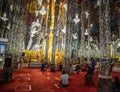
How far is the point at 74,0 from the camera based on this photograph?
12.7 metres

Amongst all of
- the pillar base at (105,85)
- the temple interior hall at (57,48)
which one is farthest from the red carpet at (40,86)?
the pillar base at (105,85)

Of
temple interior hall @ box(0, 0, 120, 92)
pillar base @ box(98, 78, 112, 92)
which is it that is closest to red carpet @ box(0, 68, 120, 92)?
temple interior hall @ box(0, 0, 120, 92)

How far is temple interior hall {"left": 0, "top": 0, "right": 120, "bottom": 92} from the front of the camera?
255 inches

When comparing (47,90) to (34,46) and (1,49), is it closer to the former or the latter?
(1,49)

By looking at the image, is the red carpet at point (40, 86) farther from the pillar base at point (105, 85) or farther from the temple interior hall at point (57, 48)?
the pillar base at point (105, 85)

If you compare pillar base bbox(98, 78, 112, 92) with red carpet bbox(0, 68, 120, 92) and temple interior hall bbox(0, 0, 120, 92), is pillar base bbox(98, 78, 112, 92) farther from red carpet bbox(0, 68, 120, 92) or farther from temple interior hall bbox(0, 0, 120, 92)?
red carpet bbox(0, 68, 120, 92)

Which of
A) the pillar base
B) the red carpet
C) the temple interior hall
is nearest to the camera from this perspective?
the pillar base

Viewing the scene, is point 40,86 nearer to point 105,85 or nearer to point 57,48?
point 105,85

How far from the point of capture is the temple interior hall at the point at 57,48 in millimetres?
6488

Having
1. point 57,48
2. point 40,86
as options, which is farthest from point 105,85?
point 57,48

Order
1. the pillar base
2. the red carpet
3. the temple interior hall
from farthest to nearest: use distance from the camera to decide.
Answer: the red carpet
the temple interior hall
the pillar base

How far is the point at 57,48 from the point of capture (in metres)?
22.9

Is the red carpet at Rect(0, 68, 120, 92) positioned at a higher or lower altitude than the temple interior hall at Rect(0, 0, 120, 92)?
lower

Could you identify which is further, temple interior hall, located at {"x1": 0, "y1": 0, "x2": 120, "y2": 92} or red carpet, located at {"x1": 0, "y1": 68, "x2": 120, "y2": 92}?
red carpet, located at {"x1": 0, "y1": 68, "x2": 120, "y2": 92}
